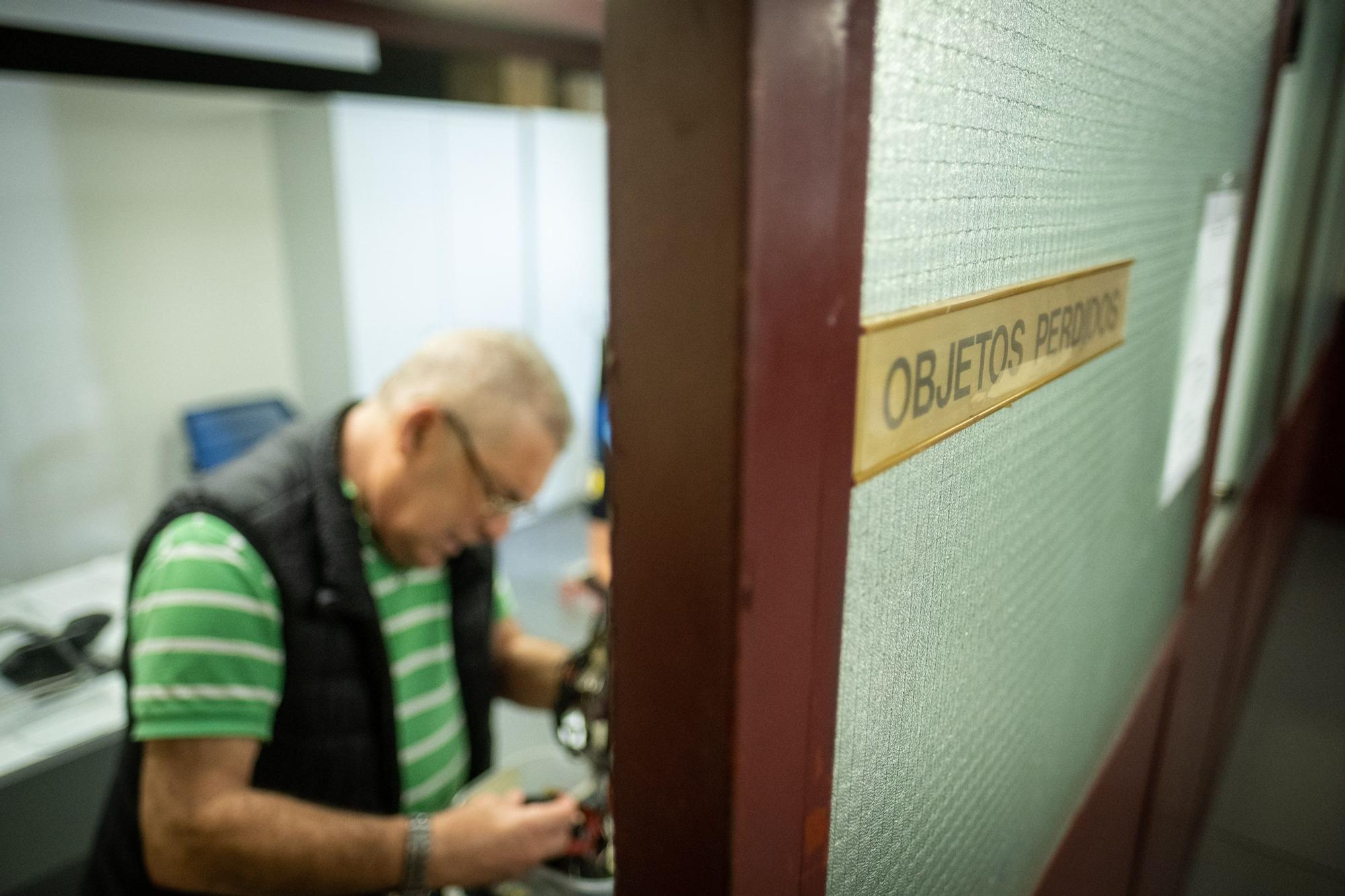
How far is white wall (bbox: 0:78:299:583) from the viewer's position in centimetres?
397

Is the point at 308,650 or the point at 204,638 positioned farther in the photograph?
the point at 308,650

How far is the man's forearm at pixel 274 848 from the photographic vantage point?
3.82 feet

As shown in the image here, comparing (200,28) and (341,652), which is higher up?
(200,28)

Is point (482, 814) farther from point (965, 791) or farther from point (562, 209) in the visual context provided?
point (562, 209)

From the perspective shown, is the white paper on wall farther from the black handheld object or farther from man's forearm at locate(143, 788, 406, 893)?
the black handheld object

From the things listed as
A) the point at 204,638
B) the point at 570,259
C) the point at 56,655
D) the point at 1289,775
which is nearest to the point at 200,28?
the point at 570,259

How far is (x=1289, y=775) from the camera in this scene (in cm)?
316

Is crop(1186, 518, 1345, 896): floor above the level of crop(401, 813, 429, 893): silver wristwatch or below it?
below

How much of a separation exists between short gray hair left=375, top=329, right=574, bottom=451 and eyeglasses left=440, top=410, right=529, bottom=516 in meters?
0.02

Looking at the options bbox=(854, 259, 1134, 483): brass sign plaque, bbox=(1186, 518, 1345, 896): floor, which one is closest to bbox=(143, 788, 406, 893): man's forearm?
bbox=(854, 259, 1134, 483): brass sign plaque

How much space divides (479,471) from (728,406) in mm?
1131

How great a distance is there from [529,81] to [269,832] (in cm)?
530

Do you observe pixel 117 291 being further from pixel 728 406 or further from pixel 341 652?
pixel 728 406

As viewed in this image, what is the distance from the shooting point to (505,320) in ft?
18.4
